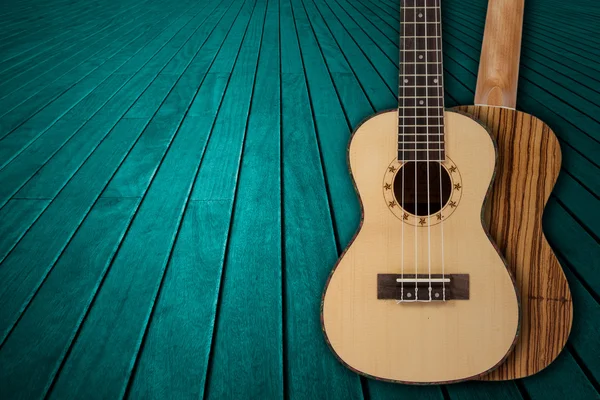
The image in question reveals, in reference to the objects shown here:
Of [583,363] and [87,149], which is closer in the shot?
[583,363]

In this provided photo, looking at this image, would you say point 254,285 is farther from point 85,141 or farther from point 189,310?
point 85,141

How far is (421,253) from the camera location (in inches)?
37.0

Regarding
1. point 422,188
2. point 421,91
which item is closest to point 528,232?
point 422,188

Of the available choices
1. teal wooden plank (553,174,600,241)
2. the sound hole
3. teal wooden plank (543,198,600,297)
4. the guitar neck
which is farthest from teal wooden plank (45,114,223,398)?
teal wooden plank (553,174,600,241)

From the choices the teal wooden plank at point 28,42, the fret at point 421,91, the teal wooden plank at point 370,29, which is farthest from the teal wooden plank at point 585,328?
the teal wooden plank at point 28,42

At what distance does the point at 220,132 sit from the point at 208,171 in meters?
0.30

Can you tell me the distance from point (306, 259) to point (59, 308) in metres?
0.55

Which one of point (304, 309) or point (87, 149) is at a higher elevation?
point (87, 149)

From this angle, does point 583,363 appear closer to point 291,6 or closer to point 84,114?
point 84,114

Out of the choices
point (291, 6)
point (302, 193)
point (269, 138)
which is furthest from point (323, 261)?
point (291, 6)

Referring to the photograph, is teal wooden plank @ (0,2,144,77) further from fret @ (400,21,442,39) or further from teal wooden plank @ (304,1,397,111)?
fret @ (400,21,442,39)

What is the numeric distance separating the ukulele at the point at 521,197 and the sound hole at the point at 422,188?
10 centimetres

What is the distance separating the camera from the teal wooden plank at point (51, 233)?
1.15m

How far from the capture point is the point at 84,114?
2107 millimetres
